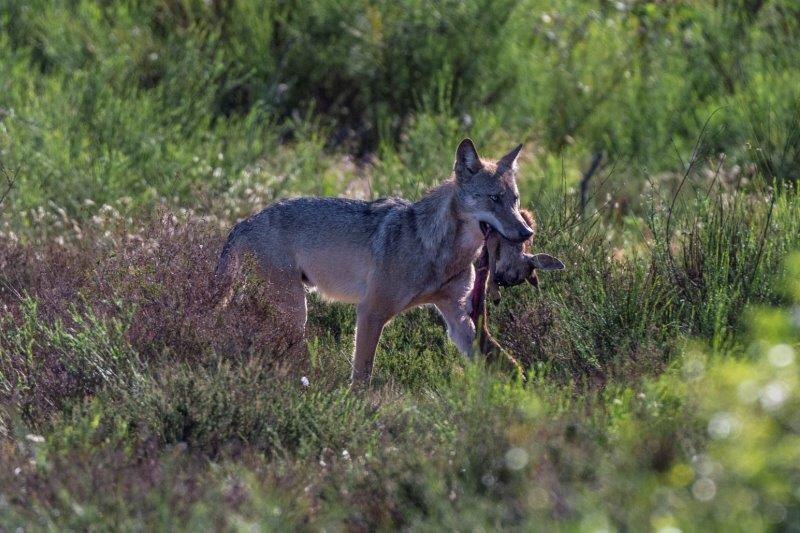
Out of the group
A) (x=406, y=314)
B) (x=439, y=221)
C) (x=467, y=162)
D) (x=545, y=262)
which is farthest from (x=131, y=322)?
(x=545, y=262)

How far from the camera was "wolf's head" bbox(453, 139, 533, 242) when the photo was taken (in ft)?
22.5

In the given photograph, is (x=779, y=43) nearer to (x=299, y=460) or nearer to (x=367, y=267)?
(x=367, y=267)

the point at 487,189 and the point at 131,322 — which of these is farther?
the point at 487,189

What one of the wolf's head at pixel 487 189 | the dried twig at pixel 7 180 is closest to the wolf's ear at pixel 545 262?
the wolf's head at pixel 487 189

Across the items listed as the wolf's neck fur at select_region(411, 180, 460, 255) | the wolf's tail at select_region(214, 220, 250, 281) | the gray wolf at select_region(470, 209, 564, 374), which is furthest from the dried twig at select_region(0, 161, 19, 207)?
the gray wolf at select_region(470, 209, 564, 374)

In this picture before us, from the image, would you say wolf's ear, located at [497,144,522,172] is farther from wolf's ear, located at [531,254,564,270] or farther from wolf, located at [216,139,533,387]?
wolf's ear, located at [531,254,564,270]

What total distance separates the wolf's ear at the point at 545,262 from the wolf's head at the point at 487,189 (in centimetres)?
22

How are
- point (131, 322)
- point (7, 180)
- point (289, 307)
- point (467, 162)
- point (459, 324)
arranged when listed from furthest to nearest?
point (7, 180) < point (289, 307) < point (459, 324) < point (467, 162) < point (131, 322)

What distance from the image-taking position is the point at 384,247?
7.30 metres

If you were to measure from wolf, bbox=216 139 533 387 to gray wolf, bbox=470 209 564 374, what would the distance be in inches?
2.9

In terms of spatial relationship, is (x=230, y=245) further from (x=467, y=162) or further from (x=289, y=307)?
(x=467, y=162)

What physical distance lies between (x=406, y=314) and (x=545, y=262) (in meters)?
1.58

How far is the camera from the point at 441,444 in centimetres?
524

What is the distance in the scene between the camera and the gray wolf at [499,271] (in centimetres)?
696
